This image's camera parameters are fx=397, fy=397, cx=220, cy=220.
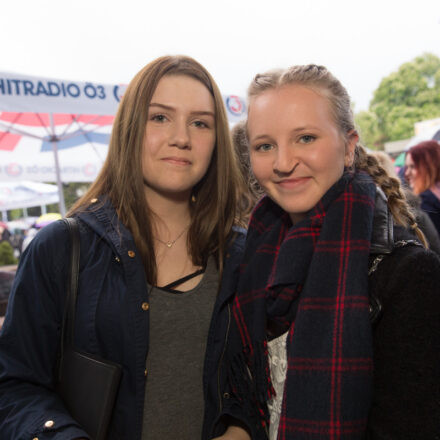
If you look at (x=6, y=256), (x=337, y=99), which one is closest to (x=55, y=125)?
(x=6, y=256)

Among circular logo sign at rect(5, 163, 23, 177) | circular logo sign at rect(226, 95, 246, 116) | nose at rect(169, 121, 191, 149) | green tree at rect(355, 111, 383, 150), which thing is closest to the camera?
nose at rect(169, 121, 191, 149)

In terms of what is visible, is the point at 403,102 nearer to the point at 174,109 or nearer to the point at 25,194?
the point at 25,194

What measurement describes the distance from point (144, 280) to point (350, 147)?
924mm

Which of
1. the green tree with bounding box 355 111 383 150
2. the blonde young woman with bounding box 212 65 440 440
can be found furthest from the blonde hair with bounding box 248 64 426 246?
the green tree with bounding box 355 111 383 150

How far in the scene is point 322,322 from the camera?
47.4 inches

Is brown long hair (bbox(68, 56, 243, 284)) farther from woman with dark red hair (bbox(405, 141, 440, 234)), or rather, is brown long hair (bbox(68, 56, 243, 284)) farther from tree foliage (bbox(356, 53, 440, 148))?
tree foliage (bbox(356, 53, 440, 148))

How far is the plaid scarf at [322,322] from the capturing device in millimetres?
1120

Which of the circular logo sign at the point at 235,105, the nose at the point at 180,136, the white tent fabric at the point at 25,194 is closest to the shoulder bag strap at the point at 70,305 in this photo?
the nose at the point at 180,136

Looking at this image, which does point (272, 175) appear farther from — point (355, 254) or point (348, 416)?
point (348, 416)

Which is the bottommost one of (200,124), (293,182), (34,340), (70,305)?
(34,340)

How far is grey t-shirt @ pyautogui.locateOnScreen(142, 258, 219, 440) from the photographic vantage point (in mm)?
1500

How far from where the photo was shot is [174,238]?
1.86 m

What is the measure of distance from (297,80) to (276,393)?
113 centimetres

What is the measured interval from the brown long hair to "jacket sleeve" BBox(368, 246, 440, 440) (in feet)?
2.65
